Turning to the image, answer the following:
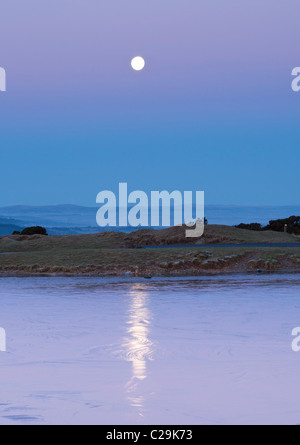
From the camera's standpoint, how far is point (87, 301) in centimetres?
1533

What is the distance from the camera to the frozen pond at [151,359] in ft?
20.3

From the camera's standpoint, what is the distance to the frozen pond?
6.19 m

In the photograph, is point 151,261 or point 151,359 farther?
point 151,261

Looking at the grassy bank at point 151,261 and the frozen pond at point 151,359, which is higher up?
the grassy bank at point 151,261

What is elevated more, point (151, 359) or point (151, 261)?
point (151, 261)

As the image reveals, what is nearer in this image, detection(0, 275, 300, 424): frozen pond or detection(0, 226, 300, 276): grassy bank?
detection(0, 275, 300, 424): frozen pond

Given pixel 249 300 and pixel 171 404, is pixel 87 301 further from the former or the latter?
pixel 171 404

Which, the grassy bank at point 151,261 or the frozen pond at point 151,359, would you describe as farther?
the grassy bank at point 151,261

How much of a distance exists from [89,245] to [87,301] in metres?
18.4

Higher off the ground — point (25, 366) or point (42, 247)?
point (42, 247)

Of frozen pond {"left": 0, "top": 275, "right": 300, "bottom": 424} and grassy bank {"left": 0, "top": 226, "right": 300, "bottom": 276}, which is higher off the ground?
grassy bank {"left": 0, "top": 226, "right": 300, "bottom": 276}

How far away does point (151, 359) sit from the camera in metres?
8.60
